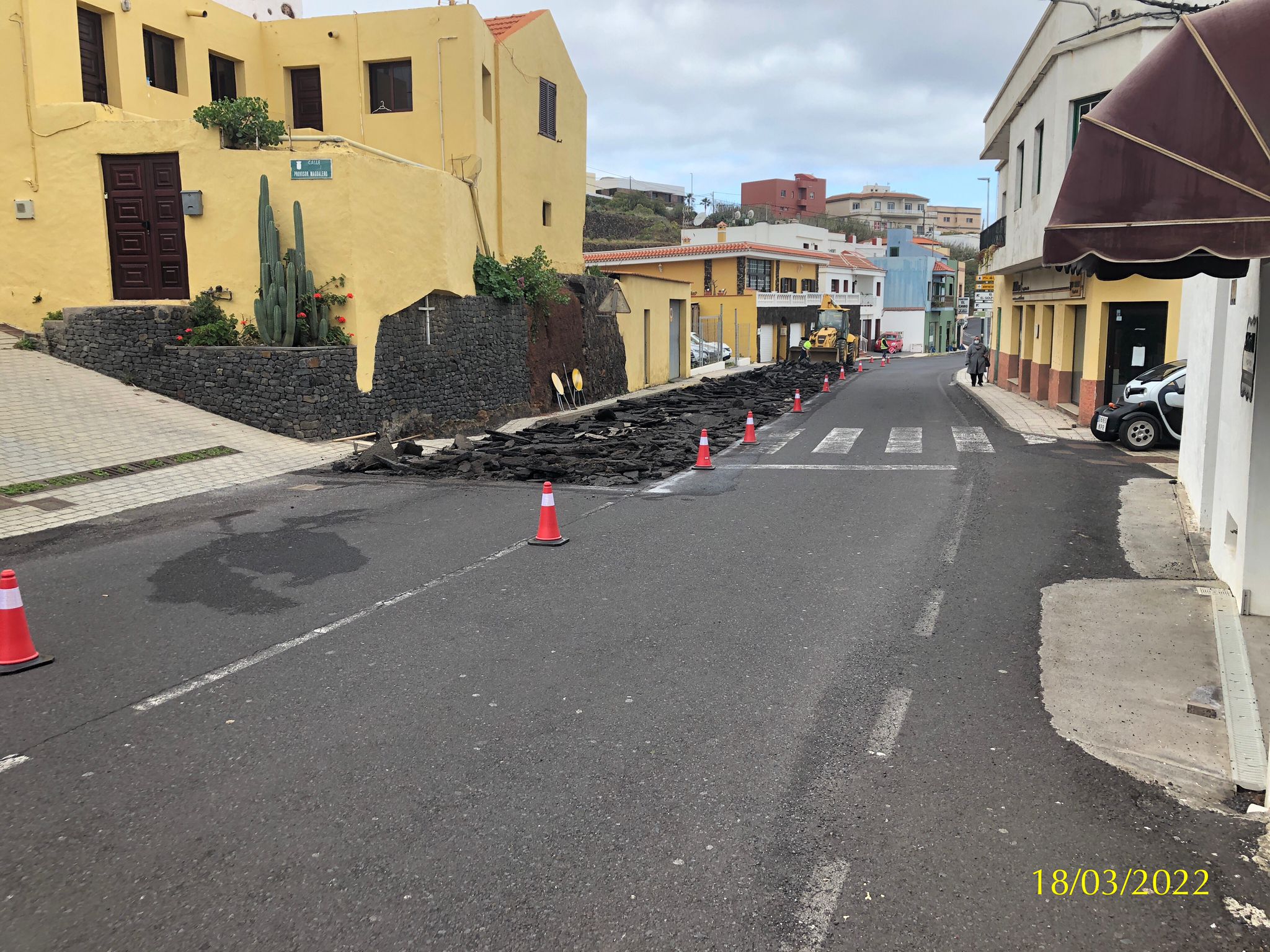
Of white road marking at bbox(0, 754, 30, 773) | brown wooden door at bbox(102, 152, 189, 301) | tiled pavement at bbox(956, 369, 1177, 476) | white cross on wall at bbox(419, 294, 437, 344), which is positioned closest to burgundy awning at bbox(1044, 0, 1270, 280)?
white road marking at bbox(0, 754, 30, 773)

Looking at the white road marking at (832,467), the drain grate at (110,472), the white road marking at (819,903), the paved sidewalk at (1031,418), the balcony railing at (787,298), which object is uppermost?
the balcony railing at (787,298)

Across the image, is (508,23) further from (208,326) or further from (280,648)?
(280,648)

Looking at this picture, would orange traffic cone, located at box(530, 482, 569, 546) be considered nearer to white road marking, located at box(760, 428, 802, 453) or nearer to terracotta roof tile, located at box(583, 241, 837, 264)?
white road marking, located at box(760, 428, 802, 453)

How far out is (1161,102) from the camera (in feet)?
19.3

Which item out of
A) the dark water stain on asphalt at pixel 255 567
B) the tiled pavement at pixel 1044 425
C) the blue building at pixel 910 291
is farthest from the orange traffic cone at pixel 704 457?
the blue building at pixel 910 291

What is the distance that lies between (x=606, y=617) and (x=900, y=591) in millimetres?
2568

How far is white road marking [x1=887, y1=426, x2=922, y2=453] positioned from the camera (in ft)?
55.7

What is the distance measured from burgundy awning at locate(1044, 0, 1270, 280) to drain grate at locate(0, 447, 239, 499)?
1202 cm

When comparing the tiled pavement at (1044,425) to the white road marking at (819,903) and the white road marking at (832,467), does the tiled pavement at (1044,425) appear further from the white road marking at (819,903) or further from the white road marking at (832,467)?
the white road marking at (819,903)

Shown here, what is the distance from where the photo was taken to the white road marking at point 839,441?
17.1 m

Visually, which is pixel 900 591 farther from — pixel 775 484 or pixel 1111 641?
pixel 775 484

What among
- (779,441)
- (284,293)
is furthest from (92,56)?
→ (779,441)

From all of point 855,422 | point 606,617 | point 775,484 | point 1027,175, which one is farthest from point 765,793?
point 1027,175

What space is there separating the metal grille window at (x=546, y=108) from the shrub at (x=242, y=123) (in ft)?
35.1
